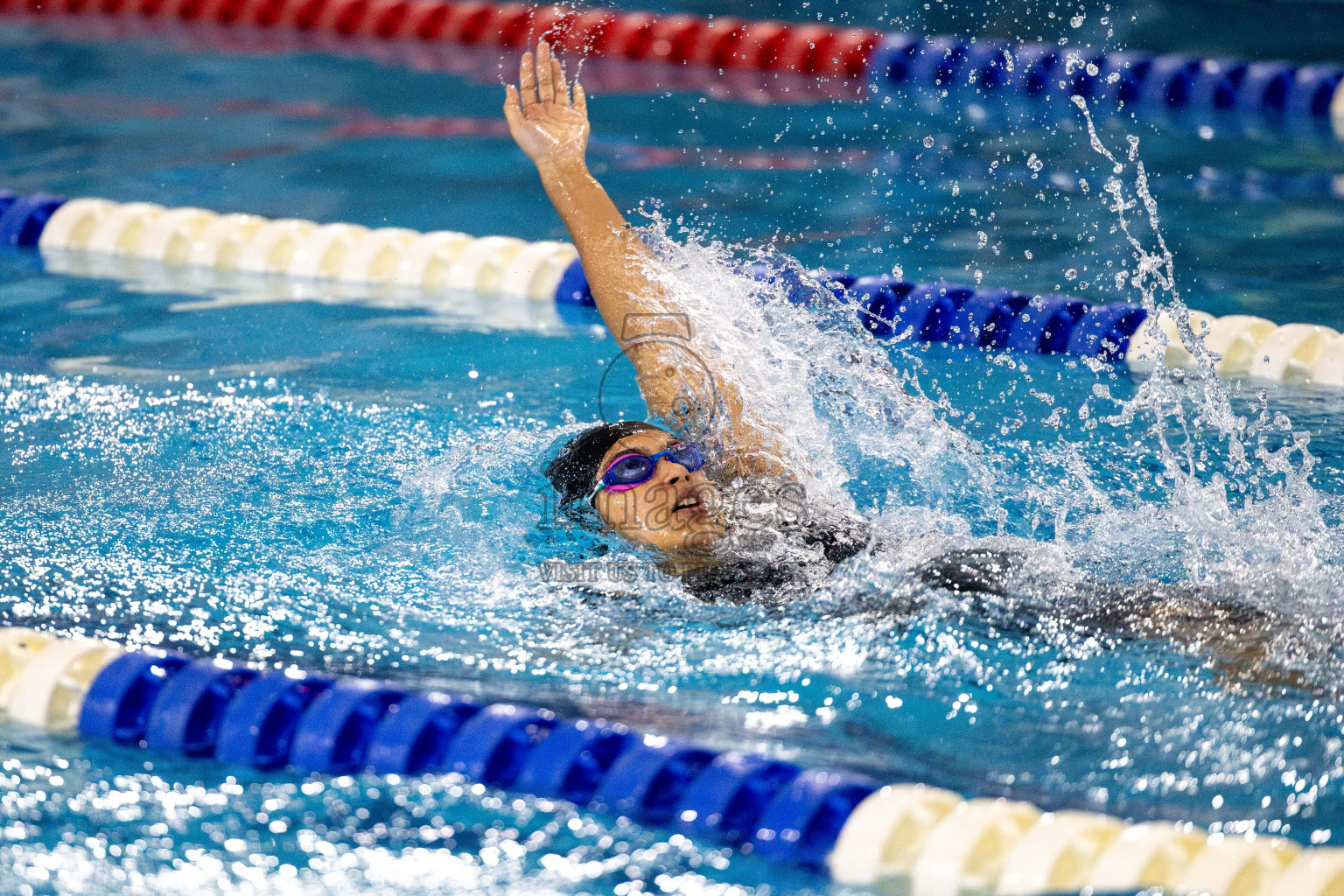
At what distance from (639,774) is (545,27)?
581cm

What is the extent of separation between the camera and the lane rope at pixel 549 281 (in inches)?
150

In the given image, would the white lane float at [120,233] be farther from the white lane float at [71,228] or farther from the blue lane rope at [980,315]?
the blue lane rope at [980,315]

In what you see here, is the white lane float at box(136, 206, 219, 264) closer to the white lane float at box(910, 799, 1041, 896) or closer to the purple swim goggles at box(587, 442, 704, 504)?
the purple swim goggles at box(587, 442, 704, 504)

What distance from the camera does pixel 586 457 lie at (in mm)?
2635

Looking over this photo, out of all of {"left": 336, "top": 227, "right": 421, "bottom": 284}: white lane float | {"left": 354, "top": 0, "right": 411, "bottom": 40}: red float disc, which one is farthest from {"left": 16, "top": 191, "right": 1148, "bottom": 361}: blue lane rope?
{"left": 354, "top": 0, "right": 411, "bottom": 40}: red float disc

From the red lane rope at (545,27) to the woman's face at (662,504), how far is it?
4.24 meters

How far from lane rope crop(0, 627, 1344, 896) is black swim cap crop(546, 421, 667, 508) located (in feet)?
1.53

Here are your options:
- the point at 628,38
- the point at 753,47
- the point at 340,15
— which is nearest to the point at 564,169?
the point at 753,47

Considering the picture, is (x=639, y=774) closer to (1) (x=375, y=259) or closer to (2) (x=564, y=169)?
(2) (x=564, y=169)

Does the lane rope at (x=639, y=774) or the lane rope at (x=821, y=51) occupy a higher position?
the lane rope at (x=821, y=51)

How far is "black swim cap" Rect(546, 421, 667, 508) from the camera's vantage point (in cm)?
262

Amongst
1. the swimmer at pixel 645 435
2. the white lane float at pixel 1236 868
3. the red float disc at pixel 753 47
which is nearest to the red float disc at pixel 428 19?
the red float disc at pixel 753 47

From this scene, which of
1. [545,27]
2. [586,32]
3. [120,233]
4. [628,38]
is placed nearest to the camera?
[120,233]

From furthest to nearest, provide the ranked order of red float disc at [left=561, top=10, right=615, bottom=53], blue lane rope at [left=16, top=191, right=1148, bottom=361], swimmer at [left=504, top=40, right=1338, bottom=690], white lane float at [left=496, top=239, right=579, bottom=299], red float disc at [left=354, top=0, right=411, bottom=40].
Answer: red float disc at [left=354, top=0, right=411, bottom=40] < red float disc at [left=561, top=10, right=615, bottom=53] < white lane float at [left=496, top=239, right=579, bottom=299] < blue lane rope at [left=16, top=191, right=1148, bottom=361] < swimmer at [left=504, top=40, right=1338, bottom=690]
